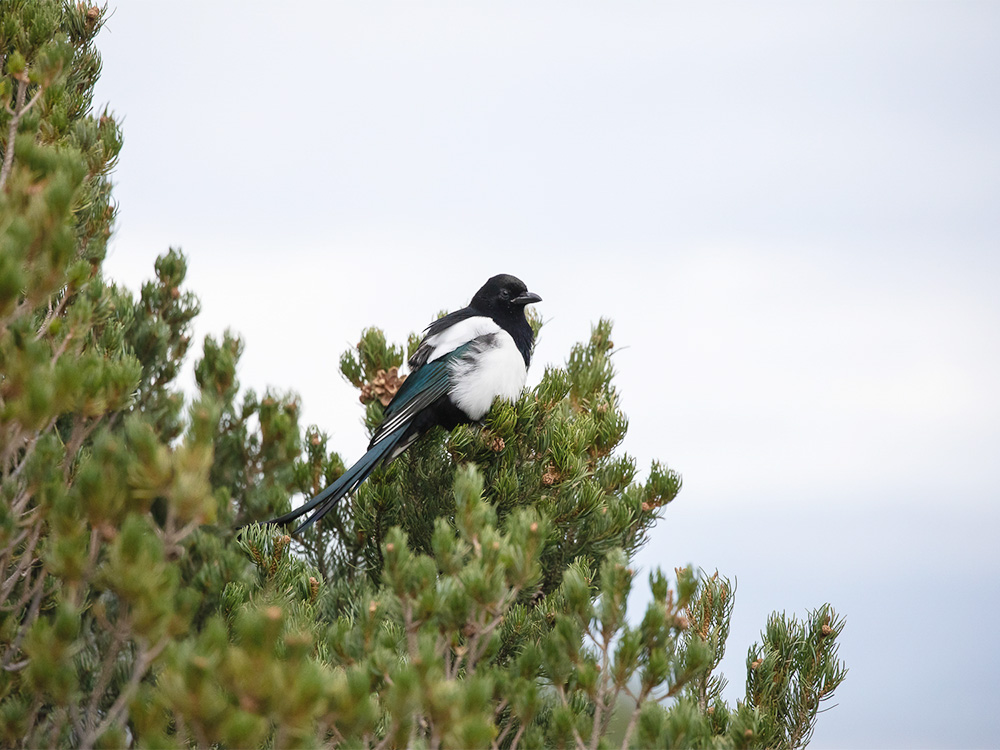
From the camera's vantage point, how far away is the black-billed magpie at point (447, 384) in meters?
4.01

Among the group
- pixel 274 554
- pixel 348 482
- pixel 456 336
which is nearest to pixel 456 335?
pixel 456 336

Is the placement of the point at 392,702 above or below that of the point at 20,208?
below

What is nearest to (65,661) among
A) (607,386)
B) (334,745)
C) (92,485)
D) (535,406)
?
(92,485)

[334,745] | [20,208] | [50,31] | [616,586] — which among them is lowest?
[334,745]

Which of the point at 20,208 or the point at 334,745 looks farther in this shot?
the point at 334,745

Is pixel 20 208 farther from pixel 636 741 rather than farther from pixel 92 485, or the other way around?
pixel 636 741

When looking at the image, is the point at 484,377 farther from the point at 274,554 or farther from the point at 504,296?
the point at 274,554

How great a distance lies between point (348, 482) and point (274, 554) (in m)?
0.62

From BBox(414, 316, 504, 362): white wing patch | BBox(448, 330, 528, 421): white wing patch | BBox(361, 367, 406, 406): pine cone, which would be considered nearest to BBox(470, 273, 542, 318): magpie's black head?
BBox(414, 316, 504, 362): white wing patch

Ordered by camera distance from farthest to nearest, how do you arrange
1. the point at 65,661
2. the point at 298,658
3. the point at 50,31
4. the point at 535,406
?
the point at 50,31
the point at 535,406
the point at 65,661
the point at 298,658

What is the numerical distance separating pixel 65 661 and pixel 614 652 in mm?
1277

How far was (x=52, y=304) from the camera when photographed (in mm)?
3545

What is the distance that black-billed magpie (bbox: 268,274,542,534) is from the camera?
4008 mm

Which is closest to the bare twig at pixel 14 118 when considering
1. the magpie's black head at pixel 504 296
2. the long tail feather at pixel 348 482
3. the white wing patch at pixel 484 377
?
the long tail feather at pixel 348 482
